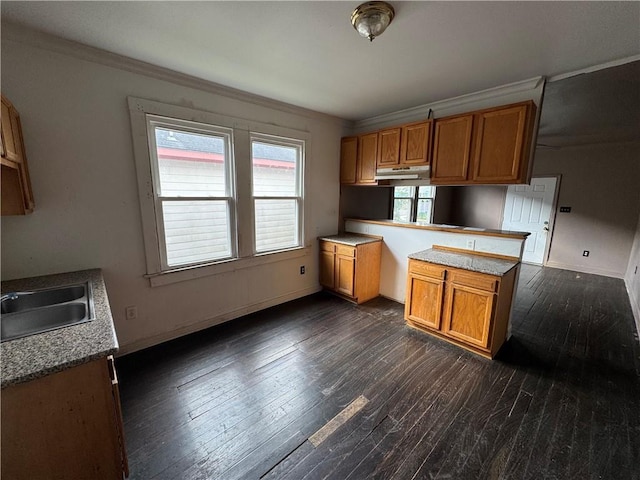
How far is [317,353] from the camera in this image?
246 cm

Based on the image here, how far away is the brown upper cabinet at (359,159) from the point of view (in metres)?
3.47

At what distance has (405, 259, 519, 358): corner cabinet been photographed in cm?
233

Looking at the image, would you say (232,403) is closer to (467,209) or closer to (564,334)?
(564,334)

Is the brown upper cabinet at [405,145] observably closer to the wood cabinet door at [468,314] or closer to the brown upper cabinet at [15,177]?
the wood cabinet door at [468,314]

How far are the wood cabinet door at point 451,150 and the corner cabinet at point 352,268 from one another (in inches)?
47.5

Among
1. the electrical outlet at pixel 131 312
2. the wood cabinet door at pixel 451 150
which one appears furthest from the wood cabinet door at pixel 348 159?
the electrical outlet at pixel 131 312

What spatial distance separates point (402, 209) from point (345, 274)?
178 cm

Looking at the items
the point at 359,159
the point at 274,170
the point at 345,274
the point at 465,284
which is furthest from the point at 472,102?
the point at 345,274

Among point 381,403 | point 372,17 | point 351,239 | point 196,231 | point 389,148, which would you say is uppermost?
point 372,17

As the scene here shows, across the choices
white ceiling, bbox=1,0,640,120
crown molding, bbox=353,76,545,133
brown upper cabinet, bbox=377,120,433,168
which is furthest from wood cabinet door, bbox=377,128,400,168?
white ceiling, bbox=1,0,640,120

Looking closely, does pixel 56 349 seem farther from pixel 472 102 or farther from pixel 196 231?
pixel 472 102

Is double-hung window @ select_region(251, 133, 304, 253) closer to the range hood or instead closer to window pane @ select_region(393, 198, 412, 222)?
the range hood

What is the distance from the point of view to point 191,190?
261 centimetres

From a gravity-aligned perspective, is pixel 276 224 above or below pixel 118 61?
below
